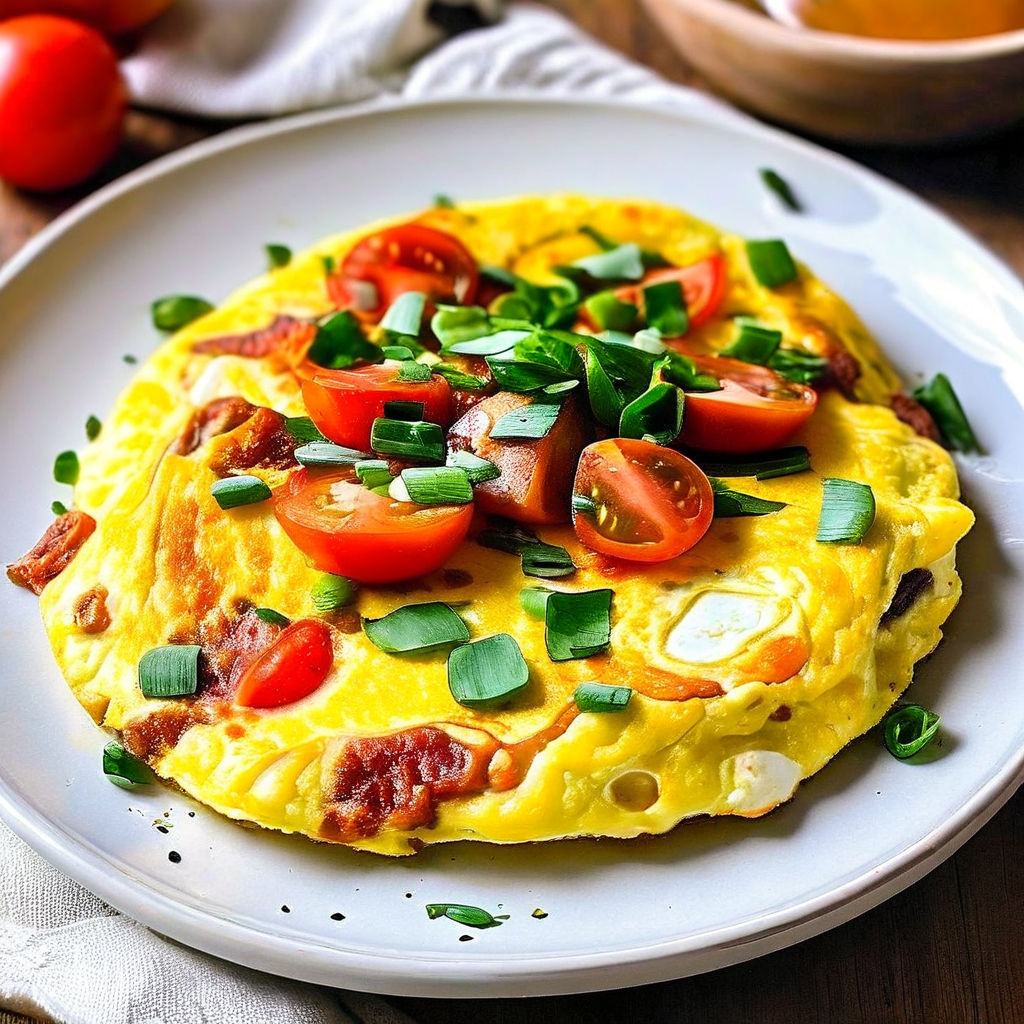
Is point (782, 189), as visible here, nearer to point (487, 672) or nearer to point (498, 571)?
point (498, 571)

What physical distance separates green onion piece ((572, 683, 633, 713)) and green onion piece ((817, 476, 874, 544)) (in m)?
0.86

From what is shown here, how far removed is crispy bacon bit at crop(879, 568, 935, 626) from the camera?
3.93m

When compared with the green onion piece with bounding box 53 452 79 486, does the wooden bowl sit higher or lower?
higher

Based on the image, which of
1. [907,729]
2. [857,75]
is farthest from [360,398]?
[857,75]

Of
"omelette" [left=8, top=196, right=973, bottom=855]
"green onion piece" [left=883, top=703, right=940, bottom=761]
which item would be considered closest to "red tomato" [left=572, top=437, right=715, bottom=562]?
"omelette" [left=8, top=196, right=973, bottom=855]

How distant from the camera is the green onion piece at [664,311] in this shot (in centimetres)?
472

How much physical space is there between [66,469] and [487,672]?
1948 mm

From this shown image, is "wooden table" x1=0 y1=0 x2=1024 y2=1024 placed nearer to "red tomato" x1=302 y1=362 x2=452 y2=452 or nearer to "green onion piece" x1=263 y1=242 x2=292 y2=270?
"red tomato" x1=302 y1=362 x2=452 y2=452

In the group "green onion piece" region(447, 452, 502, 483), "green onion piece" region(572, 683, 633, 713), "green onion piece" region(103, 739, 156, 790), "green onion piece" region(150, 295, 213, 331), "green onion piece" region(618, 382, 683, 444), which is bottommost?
"green onion piece" region(103, 739, 156, 790)

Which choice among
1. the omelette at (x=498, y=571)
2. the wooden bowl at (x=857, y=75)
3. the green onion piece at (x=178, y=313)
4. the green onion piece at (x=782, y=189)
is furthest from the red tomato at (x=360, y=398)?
the wooden bowl at (x=857, y=75)

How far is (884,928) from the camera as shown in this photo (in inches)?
147

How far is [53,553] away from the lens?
4.26m

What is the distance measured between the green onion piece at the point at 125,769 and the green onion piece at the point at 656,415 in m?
1.81

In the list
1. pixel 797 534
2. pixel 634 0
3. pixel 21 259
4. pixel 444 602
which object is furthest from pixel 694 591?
pixel 634 0
